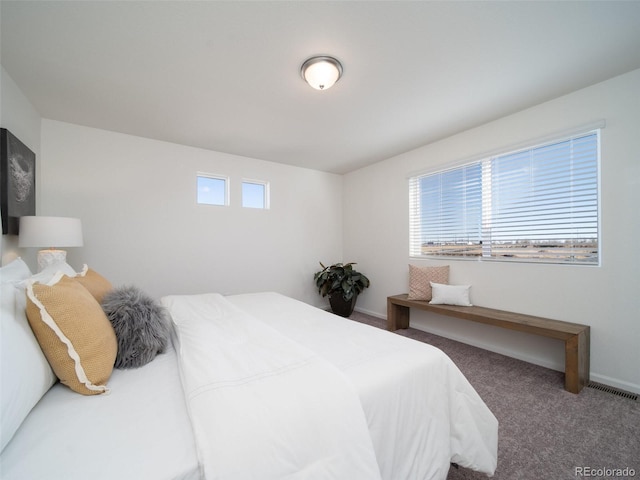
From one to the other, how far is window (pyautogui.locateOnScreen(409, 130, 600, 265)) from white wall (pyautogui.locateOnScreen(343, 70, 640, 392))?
0.36ft

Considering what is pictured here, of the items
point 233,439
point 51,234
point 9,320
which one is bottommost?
point 233,439

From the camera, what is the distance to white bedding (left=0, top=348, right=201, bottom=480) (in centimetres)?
66

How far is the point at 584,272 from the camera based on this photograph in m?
2.31

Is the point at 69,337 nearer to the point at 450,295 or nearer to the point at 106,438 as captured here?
the point at 106,438

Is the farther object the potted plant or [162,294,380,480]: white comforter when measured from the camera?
the potted plant

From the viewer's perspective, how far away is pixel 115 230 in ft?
9.96

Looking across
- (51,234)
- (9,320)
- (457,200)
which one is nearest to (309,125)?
(457,200)

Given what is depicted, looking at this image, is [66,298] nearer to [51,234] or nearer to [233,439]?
[233,439]

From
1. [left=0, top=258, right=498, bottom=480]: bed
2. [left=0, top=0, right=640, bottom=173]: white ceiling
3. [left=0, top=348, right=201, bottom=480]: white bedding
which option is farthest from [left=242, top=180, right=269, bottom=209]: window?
[left=0, top=348, right=201, bottom=480]: white bedding

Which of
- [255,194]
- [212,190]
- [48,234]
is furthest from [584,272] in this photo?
[48,234]

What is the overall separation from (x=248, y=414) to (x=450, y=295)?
286cm

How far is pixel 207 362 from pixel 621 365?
321cm

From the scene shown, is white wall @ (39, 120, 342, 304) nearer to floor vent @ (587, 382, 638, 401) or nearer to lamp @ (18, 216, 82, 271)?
lamp @ (18, 216, 82, 271)

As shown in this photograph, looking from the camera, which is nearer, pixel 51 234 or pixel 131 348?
pixel 131 348
